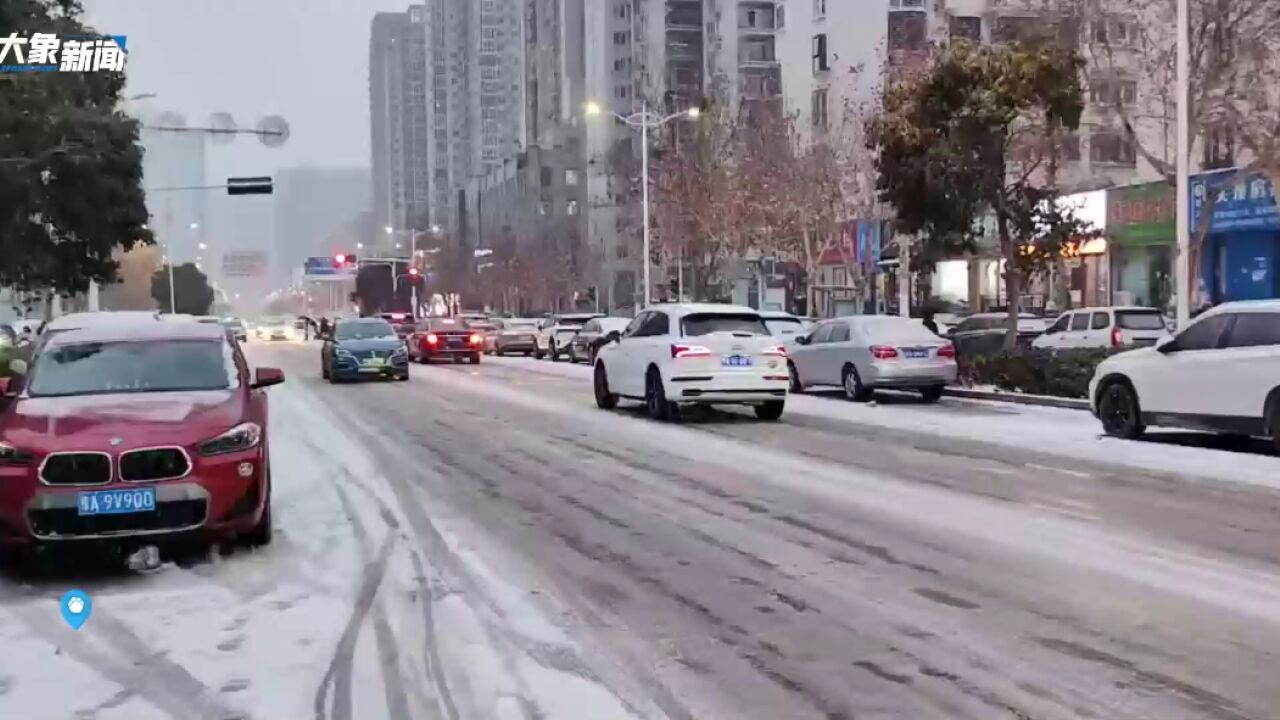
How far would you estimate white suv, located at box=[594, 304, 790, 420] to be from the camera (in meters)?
19.0

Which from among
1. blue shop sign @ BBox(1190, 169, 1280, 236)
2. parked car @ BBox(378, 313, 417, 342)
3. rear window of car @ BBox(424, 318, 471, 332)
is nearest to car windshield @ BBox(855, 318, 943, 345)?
blue shop sign @ BBox(1190, 169, 1280, 236)


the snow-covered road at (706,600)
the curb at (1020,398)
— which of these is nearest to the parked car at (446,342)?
the curb at (1020,398)

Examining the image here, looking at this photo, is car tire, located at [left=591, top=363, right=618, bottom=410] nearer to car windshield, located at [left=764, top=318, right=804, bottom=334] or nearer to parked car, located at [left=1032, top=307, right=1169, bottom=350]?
car windshield, located at [left=764, top=318, right=804, bottom=334]

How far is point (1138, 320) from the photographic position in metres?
28.7

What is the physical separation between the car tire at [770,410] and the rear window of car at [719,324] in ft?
3.54

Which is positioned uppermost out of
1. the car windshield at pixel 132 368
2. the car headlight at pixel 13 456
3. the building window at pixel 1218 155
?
the building window at pixel 1218 155

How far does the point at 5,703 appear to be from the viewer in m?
5.99

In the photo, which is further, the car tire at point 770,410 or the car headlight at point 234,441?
the car tire at point 770,410

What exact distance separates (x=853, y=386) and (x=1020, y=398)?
287 cm

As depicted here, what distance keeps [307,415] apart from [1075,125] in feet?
50.6

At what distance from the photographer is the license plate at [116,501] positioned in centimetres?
828

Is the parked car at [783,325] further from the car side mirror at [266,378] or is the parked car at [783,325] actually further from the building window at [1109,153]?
A: the building window at [1109,153]

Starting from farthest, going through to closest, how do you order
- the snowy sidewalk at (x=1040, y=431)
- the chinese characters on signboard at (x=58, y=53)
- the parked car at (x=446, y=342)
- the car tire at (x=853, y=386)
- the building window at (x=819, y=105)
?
the building window at (x=819, y=105), the parked car at (x=446, y=342), the chinese characters on signboard at (x=58, y=53), the car tire at (x=853, y=386), the snowy sidewalk at (x=1040, y=431)

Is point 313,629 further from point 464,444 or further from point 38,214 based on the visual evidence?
point 38,214
